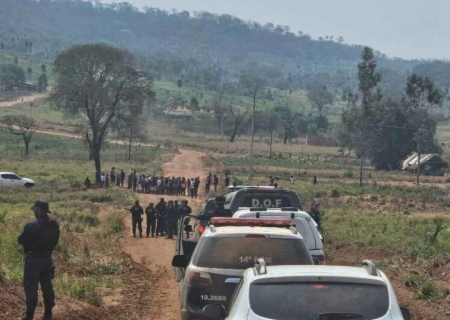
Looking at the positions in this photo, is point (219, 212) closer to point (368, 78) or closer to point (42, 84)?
point (368, 78)

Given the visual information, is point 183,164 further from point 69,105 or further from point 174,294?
point 174,294

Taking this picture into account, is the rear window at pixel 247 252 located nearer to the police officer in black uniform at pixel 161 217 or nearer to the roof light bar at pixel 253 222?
the roof light bar at pixel 253 222

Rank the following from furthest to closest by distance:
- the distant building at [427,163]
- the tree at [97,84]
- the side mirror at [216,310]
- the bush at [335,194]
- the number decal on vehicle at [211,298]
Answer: the distant building at [427,163], the tree at [97,84], the bush at [335,194], the number decal on vehicle at [211,298], the side mirror at [216,310]

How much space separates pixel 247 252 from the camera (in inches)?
403

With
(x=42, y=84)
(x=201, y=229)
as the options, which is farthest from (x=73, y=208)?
(x=42, y=84)

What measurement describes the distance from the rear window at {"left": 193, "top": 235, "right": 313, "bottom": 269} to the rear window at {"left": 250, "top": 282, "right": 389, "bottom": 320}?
3.28m

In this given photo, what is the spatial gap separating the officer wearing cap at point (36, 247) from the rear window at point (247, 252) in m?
2.07

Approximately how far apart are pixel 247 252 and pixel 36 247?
9.10 ft

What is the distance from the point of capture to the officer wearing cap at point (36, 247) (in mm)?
10867

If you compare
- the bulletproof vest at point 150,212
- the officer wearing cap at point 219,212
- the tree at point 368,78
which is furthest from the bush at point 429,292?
the tree at point 368,78

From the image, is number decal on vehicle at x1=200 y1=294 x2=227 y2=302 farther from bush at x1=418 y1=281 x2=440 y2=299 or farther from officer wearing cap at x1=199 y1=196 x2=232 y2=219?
bush at x1=418 y1=281 x2=440 y2=299

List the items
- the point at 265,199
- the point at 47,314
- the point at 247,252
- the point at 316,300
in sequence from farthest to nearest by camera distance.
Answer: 1. the point at 265,199
2. the point at 47,314
3. the point at 247,252
4. the point at 316,300

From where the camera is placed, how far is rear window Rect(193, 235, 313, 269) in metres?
10.2

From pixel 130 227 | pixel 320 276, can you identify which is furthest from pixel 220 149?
pixel 320 276
